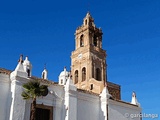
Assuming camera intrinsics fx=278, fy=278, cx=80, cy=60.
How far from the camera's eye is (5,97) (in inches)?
1000

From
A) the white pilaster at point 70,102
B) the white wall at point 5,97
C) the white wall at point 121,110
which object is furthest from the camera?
the white wall at point 121,110

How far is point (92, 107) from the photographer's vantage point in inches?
1278

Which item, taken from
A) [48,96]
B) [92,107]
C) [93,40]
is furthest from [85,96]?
[93,40]

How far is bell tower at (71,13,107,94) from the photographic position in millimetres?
47631

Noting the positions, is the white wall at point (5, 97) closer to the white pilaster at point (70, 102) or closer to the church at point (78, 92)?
the church at point (78, 92)

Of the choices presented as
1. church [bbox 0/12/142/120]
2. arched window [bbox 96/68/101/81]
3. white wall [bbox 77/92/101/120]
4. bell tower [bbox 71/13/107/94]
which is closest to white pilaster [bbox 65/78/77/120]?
church [bbox 0/12/142/120]

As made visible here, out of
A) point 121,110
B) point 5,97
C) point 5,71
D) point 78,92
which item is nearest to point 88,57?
point 121,110

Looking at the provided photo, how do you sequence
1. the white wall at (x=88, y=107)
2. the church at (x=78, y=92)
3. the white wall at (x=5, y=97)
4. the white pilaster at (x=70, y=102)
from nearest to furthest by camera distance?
the white wall at (x=5, y=97) → the church at (x=78, y=92) → the white pilaster at (x=70, y=102) → the white wall at (x=88, y=107)

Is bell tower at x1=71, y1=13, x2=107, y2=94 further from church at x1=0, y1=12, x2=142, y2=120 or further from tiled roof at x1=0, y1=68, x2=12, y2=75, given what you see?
tiled roof at x1=0, y1=68, x2=12, y2=75

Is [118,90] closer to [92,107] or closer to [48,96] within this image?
[92,107]

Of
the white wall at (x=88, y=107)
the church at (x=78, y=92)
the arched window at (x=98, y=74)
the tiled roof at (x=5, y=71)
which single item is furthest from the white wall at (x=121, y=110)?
the tiled roof at (x=5, y=71)

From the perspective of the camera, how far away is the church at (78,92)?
1006 inches

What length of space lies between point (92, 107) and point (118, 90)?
51.0 feet

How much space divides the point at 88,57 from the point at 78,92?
57.9 feet
